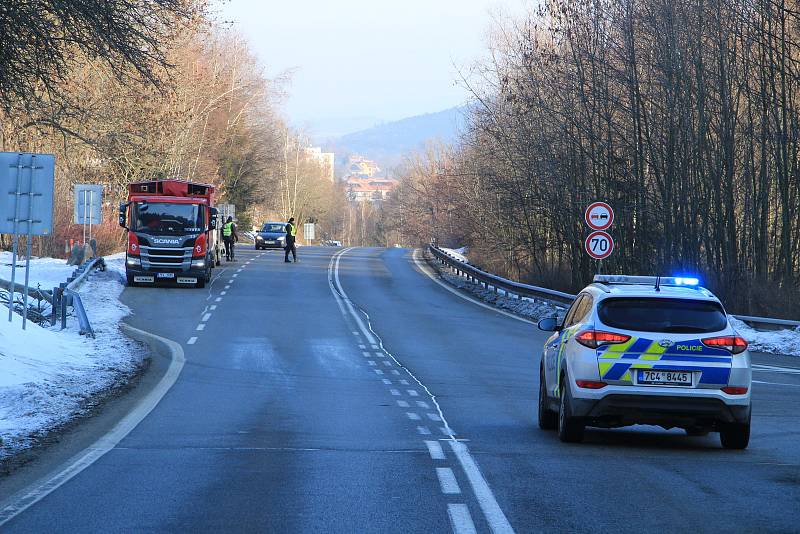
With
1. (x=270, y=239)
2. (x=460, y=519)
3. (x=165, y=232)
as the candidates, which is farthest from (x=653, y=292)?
(x=270, y=239)

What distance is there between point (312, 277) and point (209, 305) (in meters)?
13.0

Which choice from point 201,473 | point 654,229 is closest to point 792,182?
point 654,229

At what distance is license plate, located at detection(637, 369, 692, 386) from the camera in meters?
10.6

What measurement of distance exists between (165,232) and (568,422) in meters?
27.7

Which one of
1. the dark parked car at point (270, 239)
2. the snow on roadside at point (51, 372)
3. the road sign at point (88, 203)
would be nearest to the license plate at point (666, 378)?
the snow on roadside at point (51, 372)

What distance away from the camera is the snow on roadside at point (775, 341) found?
23375 millimetres

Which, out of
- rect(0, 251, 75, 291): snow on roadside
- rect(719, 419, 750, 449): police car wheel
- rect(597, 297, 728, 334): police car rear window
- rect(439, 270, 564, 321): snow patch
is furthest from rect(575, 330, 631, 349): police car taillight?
rect(0, 251, 75, 291): snow on roadside

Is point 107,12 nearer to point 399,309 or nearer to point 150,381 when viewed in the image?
point 150,381

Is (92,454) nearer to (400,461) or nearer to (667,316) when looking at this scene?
(400,461)

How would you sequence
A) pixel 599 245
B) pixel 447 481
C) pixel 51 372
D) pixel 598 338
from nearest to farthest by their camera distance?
pixel 447 481
pixel 598 338
pixel 51 372
pixel 599 245

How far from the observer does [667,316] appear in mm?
10812

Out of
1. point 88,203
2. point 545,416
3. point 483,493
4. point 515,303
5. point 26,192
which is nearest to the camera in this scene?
point 483,493

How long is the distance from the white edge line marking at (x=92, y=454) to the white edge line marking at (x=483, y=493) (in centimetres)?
297

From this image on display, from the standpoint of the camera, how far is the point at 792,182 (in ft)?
90.9
